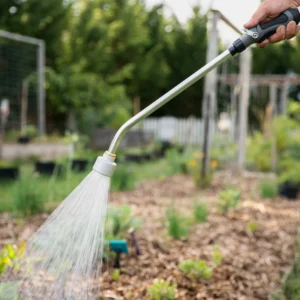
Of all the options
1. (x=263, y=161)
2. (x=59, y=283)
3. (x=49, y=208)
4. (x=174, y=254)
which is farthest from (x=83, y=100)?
(x=59, y=283)

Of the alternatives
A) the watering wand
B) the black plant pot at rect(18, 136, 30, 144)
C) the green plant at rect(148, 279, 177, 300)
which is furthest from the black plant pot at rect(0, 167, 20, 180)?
the watering wand

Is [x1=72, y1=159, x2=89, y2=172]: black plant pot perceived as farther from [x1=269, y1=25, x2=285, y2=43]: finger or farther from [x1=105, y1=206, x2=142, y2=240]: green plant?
[x1=269, y1=25, x2=285, y2=43]: finger

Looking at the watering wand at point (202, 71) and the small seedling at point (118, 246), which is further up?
the watering wand at point (202, 71)

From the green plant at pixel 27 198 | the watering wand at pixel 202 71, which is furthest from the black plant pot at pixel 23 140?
the watering wand at pixel 202 71

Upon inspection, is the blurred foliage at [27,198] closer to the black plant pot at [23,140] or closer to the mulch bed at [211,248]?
the mulch bed at [211,248]

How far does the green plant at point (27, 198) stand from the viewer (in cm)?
338

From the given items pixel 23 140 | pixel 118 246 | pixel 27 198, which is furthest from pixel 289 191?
pixel 23 140

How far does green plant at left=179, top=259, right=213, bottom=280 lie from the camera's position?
2201 millimetres

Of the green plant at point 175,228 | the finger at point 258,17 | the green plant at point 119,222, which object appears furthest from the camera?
the green plant at point 175,228

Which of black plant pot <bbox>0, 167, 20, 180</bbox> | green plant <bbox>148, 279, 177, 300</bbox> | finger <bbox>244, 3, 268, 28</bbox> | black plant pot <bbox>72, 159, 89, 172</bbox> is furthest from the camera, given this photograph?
black plant pot <bbox>72, 159, 89, 172</bbox>

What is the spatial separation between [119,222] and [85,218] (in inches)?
48.7

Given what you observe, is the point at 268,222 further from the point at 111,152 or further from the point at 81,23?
the point at 81,23

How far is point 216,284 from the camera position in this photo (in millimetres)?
2285

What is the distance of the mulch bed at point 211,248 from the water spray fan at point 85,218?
480 mm
